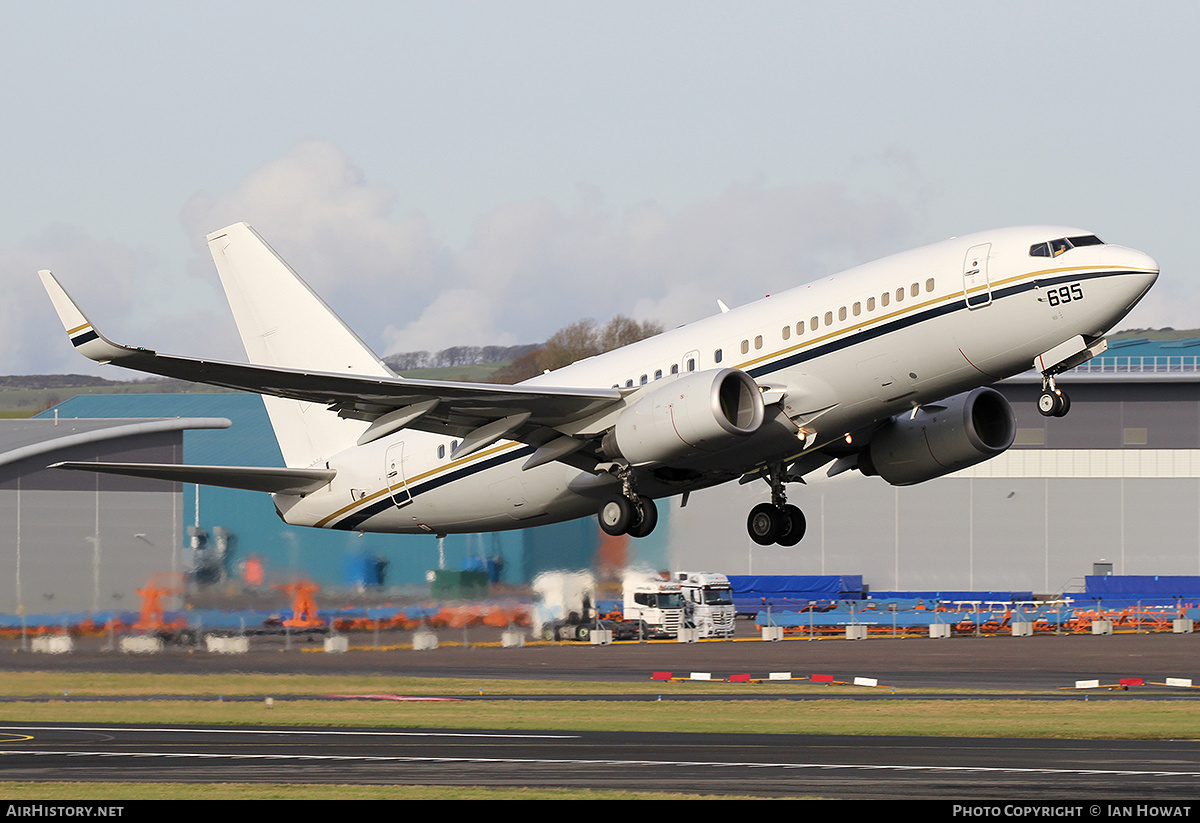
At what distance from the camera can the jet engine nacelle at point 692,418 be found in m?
29.8

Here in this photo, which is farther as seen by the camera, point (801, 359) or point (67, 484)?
point (67, 484)

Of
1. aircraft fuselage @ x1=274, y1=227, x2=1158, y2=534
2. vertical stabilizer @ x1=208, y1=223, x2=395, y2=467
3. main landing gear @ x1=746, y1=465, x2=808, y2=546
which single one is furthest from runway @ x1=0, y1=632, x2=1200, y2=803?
vertical stabilizer @ x1=208, y1=223, x2=395, y2=467

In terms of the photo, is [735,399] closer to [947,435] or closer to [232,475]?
[947,435]

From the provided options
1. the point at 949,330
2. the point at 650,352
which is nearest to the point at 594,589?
the point at 650,352

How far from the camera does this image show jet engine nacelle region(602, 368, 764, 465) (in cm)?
2984

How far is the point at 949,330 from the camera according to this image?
1160 inches

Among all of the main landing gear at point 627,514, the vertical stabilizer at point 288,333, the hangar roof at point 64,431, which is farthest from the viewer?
the hangar roof at point 64,431

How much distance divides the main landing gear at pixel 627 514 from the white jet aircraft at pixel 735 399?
49mm

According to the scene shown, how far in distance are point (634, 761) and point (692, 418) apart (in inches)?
290

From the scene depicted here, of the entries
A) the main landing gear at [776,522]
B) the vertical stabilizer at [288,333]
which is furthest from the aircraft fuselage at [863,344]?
the vertical stabilizer at [288,333]

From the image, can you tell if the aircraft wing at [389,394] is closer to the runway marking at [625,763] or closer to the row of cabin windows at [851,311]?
the row of cabin windows at [851,311]

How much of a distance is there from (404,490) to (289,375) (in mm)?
8973

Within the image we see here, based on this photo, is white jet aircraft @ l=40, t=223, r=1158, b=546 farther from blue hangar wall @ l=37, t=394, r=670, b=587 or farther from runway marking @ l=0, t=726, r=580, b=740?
blue hangar wall @ l=37, t=394, r=670, b=587

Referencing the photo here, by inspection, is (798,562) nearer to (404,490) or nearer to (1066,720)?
(1066,720)
